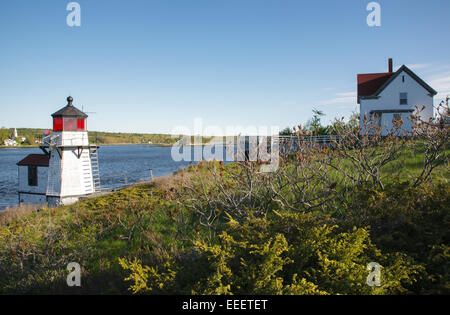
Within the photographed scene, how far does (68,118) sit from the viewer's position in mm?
25438

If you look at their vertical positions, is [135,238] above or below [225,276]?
below

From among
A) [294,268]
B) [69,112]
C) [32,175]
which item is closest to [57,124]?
[69,112]

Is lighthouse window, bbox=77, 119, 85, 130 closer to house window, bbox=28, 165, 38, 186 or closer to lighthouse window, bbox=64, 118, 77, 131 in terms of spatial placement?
lighthouse window, bbox=64, 118, 77, 131

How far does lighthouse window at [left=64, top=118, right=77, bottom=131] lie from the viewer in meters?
25.4

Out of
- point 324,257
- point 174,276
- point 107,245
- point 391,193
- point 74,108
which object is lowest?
point 107,245

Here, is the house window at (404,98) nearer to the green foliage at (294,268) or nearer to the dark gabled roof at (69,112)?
the dark gabled roof at (69,112)

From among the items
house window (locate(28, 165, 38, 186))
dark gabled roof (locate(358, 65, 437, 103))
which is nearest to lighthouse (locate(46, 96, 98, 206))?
house window (locate(28, 165, 38, 186))

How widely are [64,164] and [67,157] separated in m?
0.60
